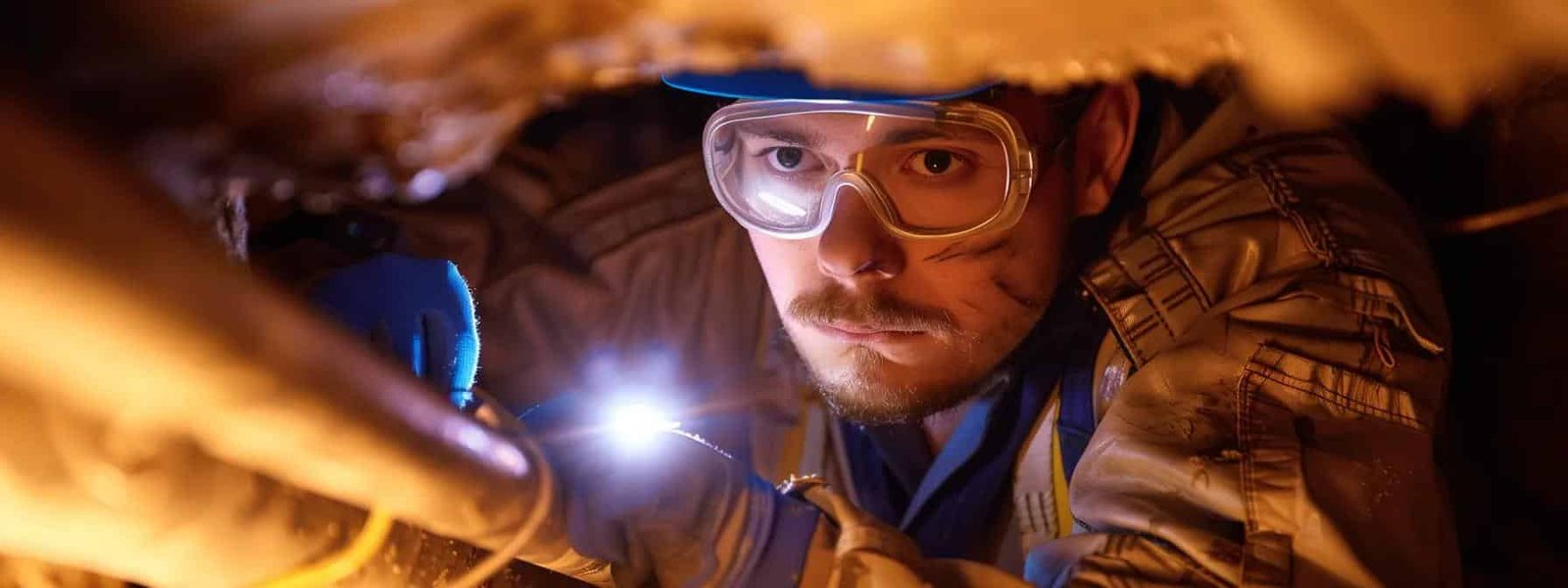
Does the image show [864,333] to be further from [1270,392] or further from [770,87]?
[1270,392]

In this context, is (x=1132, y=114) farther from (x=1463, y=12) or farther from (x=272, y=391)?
(x=272, y=391)

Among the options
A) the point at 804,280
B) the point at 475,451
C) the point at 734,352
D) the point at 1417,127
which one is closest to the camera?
the point at 475,451

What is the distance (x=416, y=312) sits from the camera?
572mm

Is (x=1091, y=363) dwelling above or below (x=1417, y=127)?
below

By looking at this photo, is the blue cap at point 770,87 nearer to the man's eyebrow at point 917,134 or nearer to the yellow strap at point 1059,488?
the man's eyebrow at point 917,134

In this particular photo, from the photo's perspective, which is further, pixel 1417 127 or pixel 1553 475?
pixel 1417 127

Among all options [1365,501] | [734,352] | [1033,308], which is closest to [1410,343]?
[1365,501]

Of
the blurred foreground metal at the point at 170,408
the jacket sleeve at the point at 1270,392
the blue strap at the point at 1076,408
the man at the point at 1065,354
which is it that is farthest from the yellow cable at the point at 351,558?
the blue strap at the point at 1076,408

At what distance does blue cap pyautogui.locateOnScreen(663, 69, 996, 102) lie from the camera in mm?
905

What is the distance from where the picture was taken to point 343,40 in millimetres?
279

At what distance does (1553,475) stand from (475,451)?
1124 millimetres

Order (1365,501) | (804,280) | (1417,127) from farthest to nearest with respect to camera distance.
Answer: (1417,127) → (804,280) → (1365,501)

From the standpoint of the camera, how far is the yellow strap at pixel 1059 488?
1.03 metres

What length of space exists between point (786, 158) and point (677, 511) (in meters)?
0.44
